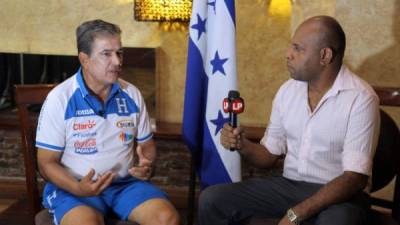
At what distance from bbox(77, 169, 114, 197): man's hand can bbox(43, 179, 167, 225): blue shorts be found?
0.07 metres

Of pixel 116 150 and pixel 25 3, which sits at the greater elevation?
pixel 25 3

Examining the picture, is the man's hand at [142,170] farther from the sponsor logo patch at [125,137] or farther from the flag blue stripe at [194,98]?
Result: the flag blue stripe at [194,98]

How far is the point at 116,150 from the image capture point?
199 cm

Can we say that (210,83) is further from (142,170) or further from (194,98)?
(142,170)

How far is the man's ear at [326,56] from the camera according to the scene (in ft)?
6.36

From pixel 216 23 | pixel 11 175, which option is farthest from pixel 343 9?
pixel 11 175

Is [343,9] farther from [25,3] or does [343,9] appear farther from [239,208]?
[25,3]

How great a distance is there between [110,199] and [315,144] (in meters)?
0.84

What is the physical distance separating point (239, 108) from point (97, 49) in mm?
615

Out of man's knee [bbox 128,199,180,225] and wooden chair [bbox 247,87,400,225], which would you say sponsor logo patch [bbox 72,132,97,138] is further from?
wooden chair [bbox 247,87,400,225]

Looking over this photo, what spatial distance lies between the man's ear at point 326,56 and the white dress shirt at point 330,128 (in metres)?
0.08

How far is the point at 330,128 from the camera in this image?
6.37ft

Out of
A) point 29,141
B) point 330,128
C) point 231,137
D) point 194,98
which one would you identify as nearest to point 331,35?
point 330,128

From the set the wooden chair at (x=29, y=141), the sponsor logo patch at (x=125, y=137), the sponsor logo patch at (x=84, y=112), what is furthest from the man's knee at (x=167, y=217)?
the wooden chair at (x=29, y=141)
